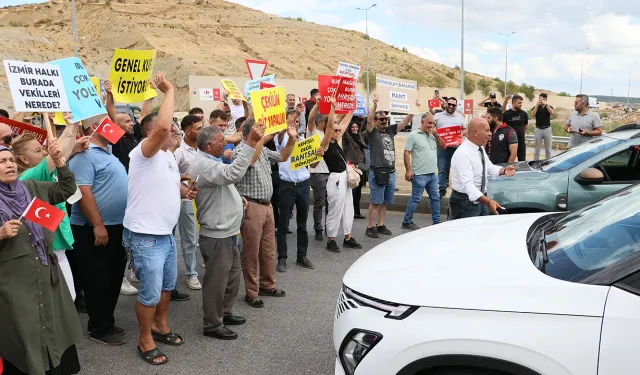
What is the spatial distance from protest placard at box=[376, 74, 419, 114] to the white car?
6.56 metres

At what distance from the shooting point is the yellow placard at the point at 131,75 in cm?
569

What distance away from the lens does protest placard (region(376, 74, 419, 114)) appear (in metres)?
9.70

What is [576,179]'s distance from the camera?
648 centimetres

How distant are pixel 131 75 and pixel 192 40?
67.6 m

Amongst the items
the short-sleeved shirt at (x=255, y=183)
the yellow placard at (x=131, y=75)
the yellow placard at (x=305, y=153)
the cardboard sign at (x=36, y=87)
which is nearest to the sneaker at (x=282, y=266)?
the yellow placard at (x=305, y=153)

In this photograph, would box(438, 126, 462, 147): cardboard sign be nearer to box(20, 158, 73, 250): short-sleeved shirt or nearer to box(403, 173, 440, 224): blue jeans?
box(403, 173, 440, 224): blue jeans

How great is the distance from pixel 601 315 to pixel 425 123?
674cm

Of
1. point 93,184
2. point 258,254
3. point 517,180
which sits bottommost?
point 258,254

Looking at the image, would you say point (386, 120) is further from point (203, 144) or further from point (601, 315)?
point (601, 315)

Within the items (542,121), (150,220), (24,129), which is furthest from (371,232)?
(542,121)

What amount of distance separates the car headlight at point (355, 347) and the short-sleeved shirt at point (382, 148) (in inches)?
222

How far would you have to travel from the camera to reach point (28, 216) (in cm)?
343

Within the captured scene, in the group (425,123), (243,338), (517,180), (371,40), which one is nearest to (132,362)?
(243,338)

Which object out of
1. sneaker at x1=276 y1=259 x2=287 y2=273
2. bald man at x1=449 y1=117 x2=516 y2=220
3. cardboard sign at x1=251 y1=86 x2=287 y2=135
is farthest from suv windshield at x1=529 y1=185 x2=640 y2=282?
sneaker at x1=276 y1=259 x2=287 y2=273
